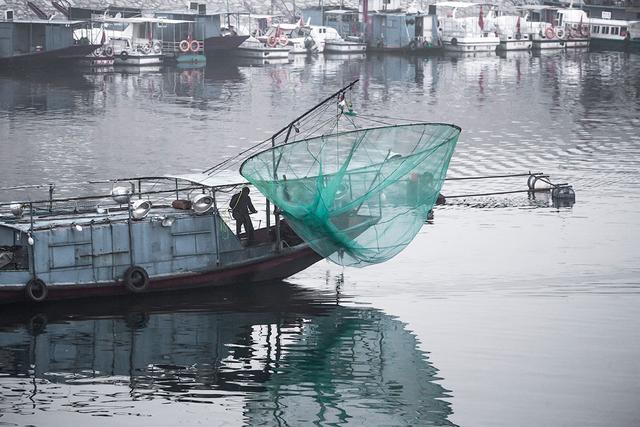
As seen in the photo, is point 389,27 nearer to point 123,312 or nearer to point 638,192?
point 638,192

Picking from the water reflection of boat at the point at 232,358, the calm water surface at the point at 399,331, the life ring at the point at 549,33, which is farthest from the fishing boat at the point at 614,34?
the water reflection of boat at the point at 232,358

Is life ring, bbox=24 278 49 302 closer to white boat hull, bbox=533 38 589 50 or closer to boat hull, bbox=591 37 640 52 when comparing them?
white boat hull, bbox=533 38 589 50

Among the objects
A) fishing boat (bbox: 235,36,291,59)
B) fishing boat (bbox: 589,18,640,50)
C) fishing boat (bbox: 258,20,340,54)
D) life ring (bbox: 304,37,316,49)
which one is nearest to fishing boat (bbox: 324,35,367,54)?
fishing boat (bbox: 258,20,340,54)

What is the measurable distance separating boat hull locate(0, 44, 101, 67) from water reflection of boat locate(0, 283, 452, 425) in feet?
250

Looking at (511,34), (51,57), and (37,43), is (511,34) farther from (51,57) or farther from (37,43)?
(37,43)

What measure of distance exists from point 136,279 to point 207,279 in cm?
239

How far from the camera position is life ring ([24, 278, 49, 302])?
38375 millimetres

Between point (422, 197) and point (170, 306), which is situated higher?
point (422, 197)

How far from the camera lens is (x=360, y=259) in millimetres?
40938

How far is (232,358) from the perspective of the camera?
118 feet

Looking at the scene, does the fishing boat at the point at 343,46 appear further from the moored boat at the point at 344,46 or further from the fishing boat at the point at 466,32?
the fishing boat at the point at 466,32

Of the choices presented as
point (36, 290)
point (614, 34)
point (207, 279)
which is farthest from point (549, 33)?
point (36, 290)

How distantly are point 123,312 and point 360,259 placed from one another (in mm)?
7586

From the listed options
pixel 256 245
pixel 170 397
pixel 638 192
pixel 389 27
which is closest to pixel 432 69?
pixel 389 27
